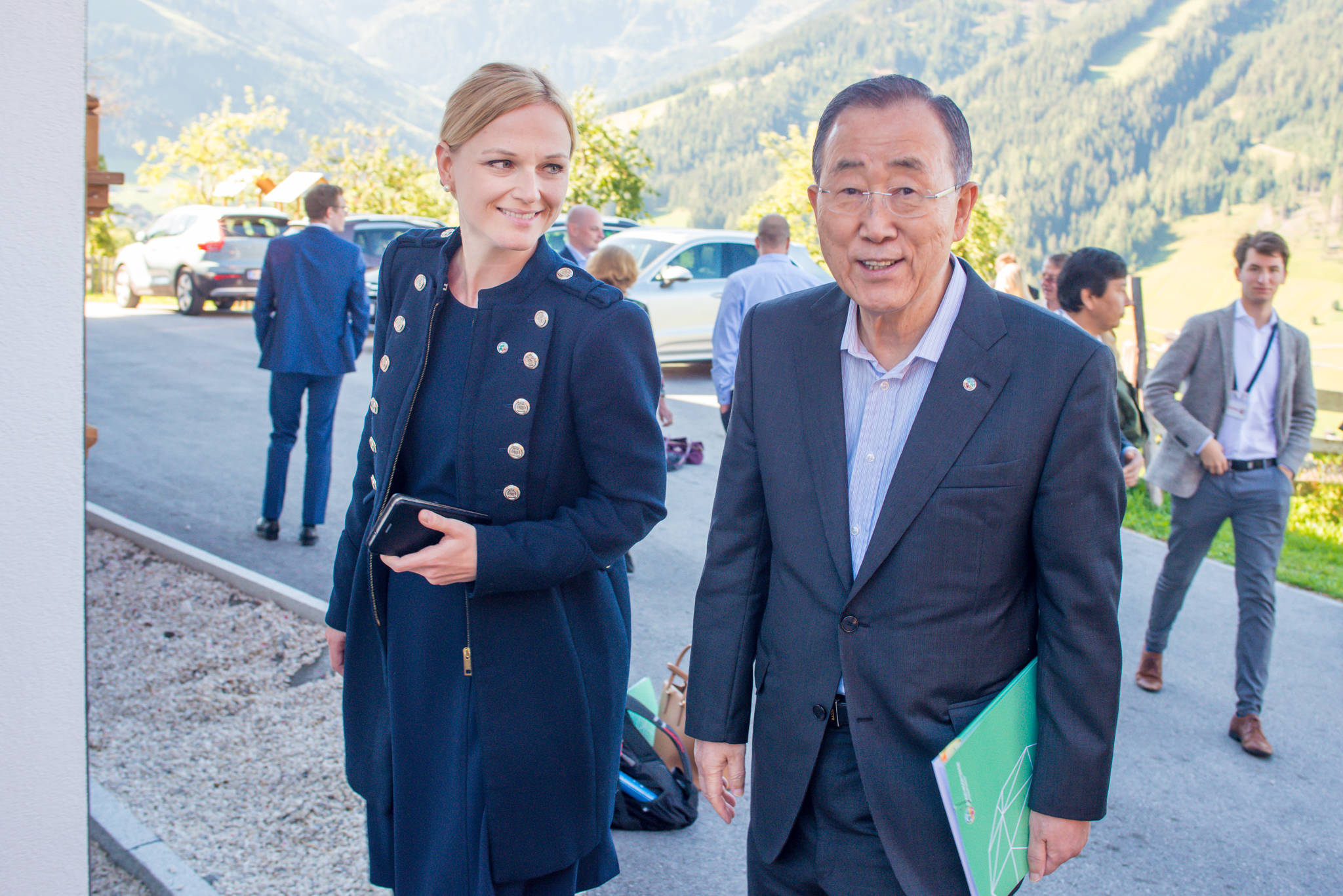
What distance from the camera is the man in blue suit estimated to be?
6.72 metres

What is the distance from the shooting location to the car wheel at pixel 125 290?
20812mm

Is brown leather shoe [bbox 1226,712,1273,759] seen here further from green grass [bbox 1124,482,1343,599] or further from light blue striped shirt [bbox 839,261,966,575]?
light blue striped shirt [bbox 839,261,966,575]

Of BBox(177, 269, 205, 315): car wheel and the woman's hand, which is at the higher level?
the woman's hand

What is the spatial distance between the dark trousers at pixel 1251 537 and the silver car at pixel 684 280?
10.00 meters

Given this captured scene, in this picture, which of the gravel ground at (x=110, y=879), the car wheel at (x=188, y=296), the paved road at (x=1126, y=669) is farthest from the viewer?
the car wheel at (x=188, y=296)

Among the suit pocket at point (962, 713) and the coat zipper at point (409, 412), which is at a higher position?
the coat zipper at point (409, 412)

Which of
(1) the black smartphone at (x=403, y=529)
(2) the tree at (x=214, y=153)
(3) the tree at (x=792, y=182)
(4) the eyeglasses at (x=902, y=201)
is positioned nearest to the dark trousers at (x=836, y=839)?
(1) the black smartphone at (x=403, y=529)

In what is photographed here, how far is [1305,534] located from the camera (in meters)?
10.1

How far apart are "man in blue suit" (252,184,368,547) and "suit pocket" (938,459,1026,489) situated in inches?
220

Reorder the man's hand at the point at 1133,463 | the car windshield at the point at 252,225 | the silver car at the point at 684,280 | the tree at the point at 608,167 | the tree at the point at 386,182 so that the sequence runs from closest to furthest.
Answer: the man's hand at the point at 1133,463, the silver car at the point at 684,280, the car windshield at the point at 252,225, the tree at the point at 608,167, the tree at the point at 386,182

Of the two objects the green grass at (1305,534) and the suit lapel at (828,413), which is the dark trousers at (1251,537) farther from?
the suit lapel at (828,413)

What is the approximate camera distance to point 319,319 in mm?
6758

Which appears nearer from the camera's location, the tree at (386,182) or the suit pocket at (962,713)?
the suit pocket at (962,713)

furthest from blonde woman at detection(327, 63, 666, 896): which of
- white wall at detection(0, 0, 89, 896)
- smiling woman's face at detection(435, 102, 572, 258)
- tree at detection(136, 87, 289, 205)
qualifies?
tree at detection(136, 87, 289, 205)
